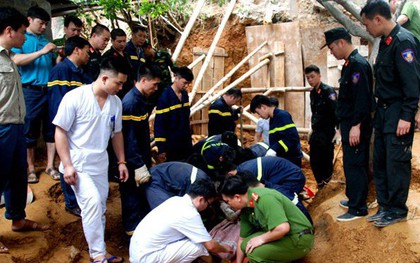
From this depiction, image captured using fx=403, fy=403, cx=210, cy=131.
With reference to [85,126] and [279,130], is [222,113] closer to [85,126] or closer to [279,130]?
[279,130]

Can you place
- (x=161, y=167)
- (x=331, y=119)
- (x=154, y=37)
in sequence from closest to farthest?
(x=161, y=167) → (x=331, y=119) → (x=154, y=37)

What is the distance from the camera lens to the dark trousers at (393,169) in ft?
11.4

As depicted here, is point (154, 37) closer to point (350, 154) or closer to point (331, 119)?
point (331, 119)

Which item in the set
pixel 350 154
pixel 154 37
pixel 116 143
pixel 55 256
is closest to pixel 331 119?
pixel 350 154

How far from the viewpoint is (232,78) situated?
10.7m

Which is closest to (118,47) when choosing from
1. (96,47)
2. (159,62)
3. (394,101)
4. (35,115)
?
(96,47)

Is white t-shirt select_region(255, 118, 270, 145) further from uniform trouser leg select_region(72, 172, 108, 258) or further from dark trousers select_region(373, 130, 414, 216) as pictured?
uniform trouser leg select_region(72, 172, 108, 258)

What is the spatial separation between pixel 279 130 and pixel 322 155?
0.87 meters

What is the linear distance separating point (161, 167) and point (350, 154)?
2.06 metres

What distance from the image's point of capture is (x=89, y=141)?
3.85 m

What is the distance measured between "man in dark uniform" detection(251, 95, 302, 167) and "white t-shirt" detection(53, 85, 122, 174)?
7.82 ft

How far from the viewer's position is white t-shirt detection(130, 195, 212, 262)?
3.79m

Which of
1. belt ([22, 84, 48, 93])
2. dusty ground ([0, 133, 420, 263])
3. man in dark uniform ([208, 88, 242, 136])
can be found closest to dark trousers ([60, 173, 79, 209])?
dusty ground ([0, 133, 420, 263])

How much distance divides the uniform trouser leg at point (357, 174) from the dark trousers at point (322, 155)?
1.75 meters
